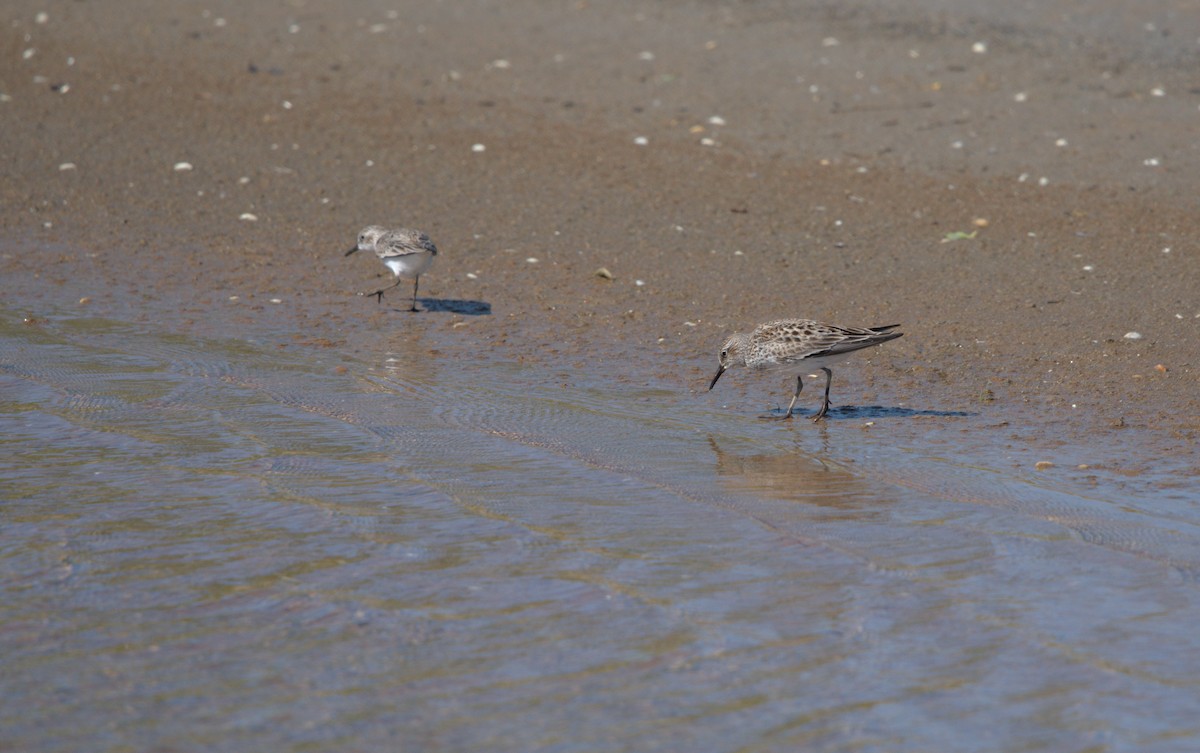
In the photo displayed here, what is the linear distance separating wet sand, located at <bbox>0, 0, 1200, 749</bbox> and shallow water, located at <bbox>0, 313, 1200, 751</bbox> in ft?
0.30

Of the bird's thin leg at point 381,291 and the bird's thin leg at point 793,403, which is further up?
the bird's thin leg at point 381,291

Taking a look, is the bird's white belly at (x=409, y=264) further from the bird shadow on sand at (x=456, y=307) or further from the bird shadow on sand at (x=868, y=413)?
the bird shadow on sand at (x=868, y=413)

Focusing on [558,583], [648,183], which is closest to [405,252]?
[648,183]

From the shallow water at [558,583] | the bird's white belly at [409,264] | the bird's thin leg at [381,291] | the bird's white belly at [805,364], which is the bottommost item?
the shallow water at [558,583]

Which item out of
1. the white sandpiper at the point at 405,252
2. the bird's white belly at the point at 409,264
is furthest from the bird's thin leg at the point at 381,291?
the bird's white belly at the point at 409,264

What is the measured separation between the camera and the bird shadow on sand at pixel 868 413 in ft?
28.6

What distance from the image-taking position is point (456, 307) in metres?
11.2

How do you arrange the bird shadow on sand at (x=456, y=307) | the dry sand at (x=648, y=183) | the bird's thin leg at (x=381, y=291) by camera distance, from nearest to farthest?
the dry sand at (x=648, y=183) < the bird shadow on sand at (x=456, y=307) < the bird's thin leg at (x=381, y=291)

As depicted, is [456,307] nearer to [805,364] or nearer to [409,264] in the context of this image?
[409,264]

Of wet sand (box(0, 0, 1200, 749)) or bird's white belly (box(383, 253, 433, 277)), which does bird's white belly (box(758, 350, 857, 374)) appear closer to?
wet sand (box(0, 0, 1200, 749))

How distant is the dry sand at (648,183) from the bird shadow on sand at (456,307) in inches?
2.5

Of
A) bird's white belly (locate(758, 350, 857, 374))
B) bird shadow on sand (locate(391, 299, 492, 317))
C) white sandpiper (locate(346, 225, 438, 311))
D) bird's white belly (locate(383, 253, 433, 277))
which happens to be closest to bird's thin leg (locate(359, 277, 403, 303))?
white sandpiper (locate(346, 225, 438, 311))

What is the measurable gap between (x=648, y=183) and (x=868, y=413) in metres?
5.43

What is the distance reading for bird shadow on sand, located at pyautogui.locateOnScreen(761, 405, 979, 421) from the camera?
28.6 feet
